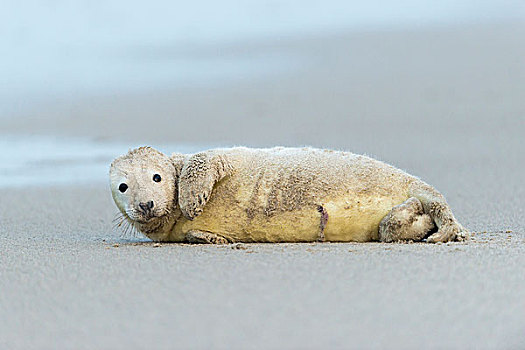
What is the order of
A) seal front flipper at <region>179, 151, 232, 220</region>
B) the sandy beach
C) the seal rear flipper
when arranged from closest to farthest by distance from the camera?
the sandy beach, the seal rear flipper, seal front flipper at <region>179, 151, 232, 220</region>

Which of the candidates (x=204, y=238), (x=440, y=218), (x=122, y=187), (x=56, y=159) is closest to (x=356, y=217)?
(x=440, y=218)

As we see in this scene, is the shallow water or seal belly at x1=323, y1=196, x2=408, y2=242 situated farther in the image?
the shallow water

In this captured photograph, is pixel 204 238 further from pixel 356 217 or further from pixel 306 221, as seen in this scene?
pixel 356 217

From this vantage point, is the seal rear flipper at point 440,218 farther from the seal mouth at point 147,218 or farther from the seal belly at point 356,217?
the seal mouth at point 147,218

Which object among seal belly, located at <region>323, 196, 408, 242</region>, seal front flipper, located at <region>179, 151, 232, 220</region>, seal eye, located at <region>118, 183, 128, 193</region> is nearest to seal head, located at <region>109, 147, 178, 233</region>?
seal eye, located at <region>118, 183, 128, 193</region>

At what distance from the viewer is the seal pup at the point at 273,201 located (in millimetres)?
4793

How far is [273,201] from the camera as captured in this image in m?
4.86

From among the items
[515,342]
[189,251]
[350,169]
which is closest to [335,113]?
[350,169]

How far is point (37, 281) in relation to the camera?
3.83 meters

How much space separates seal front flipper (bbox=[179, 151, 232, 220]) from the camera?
479 cm

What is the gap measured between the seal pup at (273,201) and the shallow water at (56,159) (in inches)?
135

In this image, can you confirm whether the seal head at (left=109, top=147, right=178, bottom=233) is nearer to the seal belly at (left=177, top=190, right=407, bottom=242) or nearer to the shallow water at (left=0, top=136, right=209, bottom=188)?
the seal belly at (left=177, top=190, right=407, bottom=242)

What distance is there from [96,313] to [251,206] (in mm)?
1768

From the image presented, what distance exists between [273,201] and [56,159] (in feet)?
16.4
